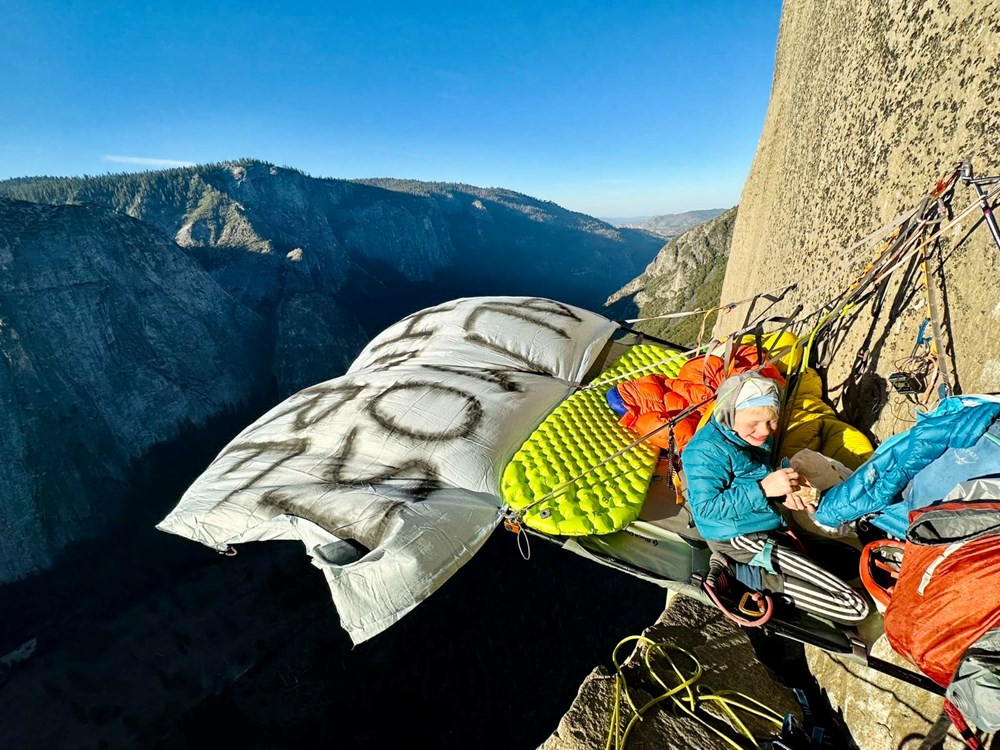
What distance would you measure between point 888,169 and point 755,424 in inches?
128

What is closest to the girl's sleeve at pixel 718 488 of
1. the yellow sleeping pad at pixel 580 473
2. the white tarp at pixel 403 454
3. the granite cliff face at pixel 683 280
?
the yellow sleeping pad at pixel 580 473

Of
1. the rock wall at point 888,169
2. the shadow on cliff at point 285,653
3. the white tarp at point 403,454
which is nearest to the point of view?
the rock wall at point 888,169

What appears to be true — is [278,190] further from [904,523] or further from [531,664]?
[904,523]

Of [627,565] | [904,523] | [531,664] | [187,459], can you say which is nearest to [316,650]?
[531,664]

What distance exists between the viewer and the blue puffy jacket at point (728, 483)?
309 cm

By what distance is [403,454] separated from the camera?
5836 mm

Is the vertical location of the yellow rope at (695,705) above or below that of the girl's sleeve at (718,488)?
below

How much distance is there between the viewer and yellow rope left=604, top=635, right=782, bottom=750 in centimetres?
351

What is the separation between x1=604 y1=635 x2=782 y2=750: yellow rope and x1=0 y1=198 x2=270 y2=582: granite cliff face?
148ft

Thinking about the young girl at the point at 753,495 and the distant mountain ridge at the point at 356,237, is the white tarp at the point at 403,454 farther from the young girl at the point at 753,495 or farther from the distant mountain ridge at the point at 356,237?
the distant mountain ridge at the point at 356,237

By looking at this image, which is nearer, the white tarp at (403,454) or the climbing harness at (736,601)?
the climbing harness at (736,601)

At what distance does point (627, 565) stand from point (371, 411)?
3819 millimetres

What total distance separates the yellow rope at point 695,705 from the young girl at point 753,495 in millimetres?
1139

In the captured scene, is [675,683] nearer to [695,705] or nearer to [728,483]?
[695,705]
